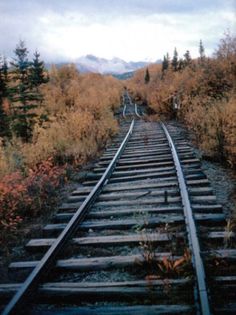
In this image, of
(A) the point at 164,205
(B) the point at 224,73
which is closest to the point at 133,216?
(A) the point at 164,205

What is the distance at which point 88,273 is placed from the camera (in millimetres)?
4016

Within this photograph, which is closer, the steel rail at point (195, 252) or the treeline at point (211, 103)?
the steel rail at point (195, 252)

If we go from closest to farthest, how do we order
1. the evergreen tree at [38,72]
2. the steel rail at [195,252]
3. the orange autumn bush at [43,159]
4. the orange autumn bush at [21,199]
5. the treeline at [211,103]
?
the steel rail at [195,252] → the orange autumn bush at [21,199] → the orange autumn bush at [43,159] → the treeline at [211,103] → the evergreen tree at [38,72]

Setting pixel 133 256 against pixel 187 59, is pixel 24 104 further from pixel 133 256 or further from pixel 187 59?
pixel 187 59

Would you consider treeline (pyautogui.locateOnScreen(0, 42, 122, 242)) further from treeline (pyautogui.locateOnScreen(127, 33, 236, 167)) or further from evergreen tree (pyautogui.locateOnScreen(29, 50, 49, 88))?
evergreen tree (pyautogui.locateOnScreen(29, 50, 49, 88))

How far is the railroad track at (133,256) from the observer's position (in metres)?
3.33

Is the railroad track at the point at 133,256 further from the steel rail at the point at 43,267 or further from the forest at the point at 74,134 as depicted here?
the forest at the point at 74,134

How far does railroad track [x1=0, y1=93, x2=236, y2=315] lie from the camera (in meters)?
3.33

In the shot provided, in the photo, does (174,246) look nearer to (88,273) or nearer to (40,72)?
(88,273)

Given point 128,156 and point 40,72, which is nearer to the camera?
point 128,156

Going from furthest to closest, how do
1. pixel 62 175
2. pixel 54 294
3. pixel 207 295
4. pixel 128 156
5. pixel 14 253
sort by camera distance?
pixel 128 156 < pixel 62 175 < pixel 14 253 < pixel 54 294 < pixel 207 295

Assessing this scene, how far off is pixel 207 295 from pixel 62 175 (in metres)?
5.53

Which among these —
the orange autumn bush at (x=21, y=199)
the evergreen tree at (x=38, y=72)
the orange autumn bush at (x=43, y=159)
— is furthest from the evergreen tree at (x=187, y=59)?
the orange autumn bush at (x=21, y=199)

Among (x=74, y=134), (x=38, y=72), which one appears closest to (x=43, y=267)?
(x=74, y=134)
